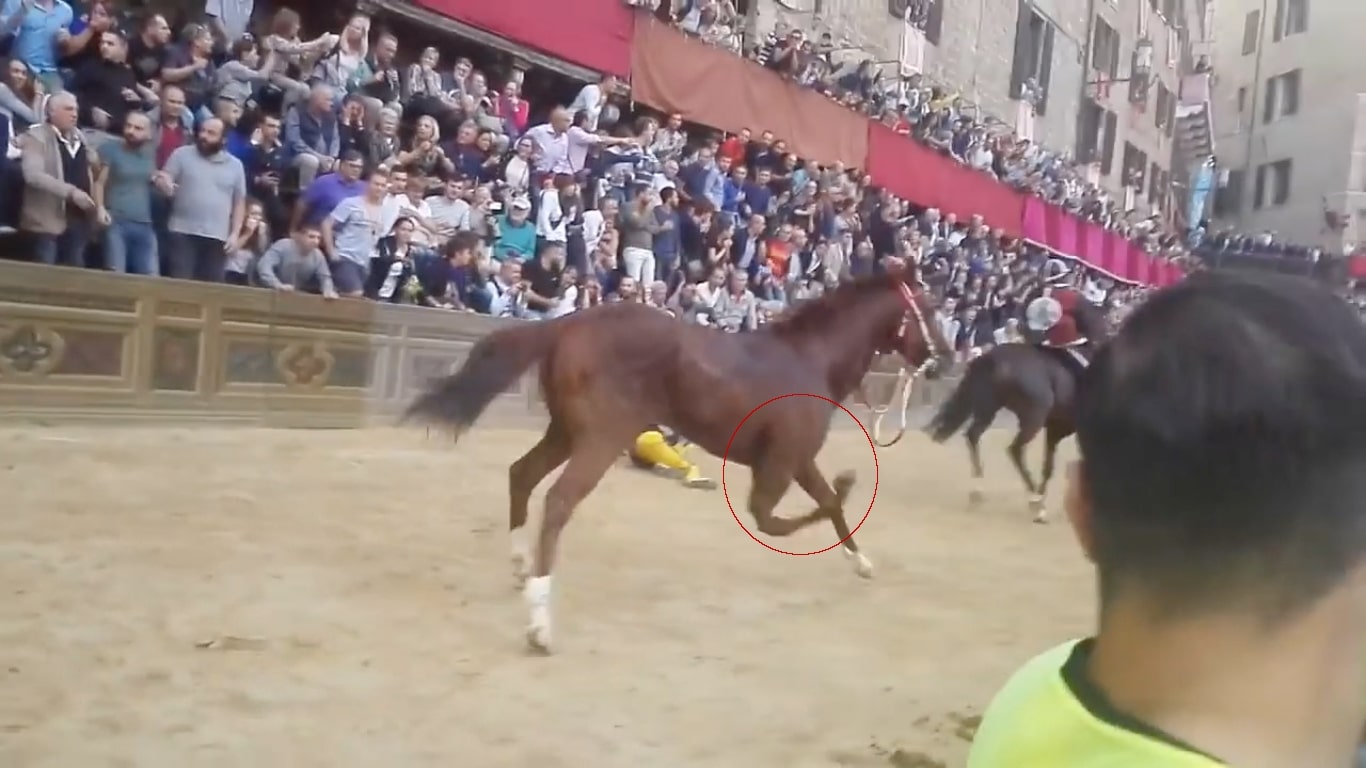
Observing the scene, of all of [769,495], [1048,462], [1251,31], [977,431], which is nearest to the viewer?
[769,495]

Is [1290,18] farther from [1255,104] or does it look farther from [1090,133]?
[1090,133]

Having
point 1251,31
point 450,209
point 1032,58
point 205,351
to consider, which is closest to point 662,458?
point 450,209

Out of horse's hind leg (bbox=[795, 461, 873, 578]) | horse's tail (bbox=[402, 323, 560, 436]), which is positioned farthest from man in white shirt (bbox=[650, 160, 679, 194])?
horse's tail (bbox=[402, 323, 560, 436])

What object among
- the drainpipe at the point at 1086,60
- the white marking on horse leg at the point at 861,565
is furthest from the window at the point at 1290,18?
the white marking on horse leg at the point at 861,565

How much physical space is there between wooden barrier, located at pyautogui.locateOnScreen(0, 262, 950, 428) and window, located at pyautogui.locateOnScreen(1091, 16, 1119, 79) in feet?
91.8

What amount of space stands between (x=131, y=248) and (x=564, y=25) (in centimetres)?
557

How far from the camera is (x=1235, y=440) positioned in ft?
2.51

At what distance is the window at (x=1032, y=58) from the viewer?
2741 cm

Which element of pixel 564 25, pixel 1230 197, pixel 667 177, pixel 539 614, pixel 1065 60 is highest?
pixel 1065 60

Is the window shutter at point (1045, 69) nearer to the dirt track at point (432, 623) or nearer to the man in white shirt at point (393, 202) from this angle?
the man in white shirt at point (393, 202)

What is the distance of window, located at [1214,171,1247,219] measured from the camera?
46.4 meters

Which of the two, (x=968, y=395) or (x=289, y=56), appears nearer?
(x=289, y=56)

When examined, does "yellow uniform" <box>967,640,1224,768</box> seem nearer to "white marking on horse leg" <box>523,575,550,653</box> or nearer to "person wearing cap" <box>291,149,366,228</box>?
"white marking on horse leg" <box>523,575,550,653</box>

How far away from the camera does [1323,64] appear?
1676 inches
